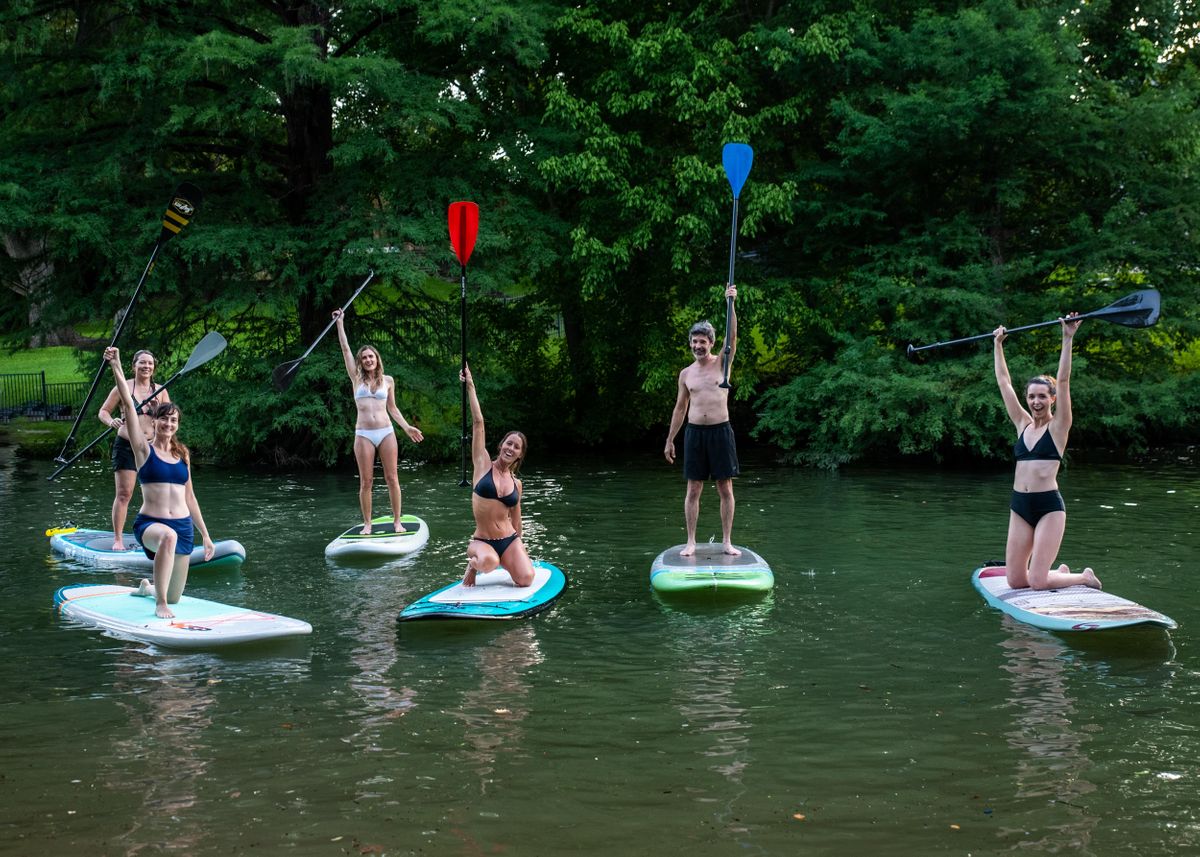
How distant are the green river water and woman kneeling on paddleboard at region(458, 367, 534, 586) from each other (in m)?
0.58

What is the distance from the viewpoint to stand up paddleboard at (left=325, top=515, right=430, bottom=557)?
37.9 ft

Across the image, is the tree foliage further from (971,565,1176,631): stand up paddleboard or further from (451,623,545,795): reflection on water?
(451,623,545,795): reflection on water

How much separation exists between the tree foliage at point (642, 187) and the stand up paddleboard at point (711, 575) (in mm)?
8840

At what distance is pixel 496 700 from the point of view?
708 cm

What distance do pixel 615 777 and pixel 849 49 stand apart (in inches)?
646

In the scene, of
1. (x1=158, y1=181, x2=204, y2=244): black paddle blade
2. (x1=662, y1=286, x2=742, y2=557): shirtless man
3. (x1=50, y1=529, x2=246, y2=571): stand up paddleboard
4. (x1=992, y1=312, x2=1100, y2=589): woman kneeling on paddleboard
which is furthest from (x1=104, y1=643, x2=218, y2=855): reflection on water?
(x1=992, y1=312, x2=1100, y2=589): woman kneeling on paddleboard

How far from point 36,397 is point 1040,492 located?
2438 cm

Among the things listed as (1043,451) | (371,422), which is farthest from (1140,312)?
(371,422)

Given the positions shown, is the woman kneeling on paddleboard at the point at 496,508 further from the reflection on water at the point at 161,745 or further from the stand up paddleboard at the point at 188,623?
the reflection on water at the point at 161,745

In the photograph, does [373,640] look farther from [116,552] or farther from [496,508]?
[116,552]

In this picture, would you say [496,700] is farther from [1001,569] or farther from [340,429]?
[340,429]

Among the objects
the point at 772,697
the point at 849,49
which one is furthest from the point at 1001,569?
the point at 849,49

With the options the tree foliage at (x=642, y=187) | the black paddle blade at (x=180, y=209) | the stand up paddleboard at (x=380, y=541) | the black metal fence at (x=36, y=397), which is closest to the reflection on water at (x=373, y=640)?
the stand up paddleboard at (x=380, y=541)

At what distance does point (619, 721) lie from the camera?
669cm
